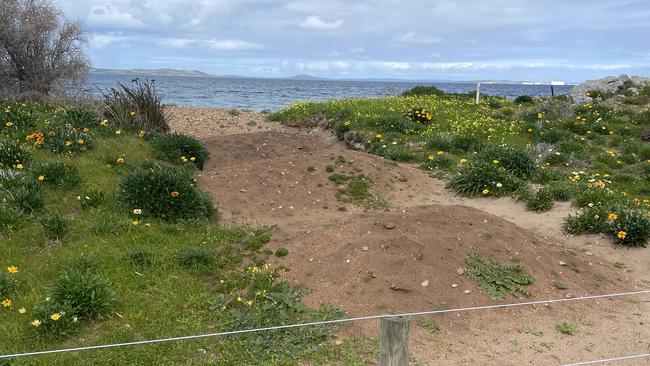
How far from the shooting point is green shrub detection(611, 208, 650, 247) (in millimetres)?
7844

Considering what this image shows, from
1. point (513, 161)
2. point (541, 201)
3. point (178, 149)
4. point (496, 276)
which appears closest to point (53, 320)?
point (496, 276)

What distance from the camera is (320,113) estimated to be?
703 inches

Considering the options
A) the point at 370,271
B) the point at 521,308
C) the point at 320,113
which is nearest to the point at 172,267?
the point at 370,271

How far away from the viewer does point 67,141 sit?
929 cm

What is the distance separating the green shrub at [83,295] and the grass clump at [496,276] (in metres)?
3.93

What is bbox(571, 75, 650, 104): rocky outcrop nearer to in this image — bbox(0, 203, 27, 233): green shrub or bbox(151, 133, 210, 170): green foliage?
bbox(151, 133, 210, 170): green foliage

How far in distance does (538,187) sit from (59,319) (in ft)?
28.3

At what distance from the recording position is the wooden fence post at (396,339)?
329 centimetres

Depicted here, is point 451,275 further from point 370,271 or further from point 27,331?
point 27,331

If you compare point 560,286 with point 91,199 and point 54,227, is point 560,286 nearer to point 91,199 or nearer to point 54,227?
point 54,227

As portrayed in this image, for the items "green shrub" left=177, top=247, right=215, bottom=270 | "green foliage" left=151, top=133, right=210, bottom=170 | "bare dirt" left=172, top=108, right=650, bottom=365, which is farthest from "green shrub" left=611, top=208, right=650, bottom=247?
"green foliage" left=151, top=133, right=210, bottom=170

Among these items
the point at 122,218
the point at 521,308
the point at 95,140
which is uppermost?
the point at 95,140

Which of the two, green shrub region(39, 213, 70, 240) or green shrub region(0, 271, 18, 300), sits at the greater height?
green shrub region(39, 213, 70, 240)

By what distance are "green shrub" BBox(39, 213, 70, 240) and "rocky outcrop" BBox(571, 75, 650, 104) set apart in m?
17.1
